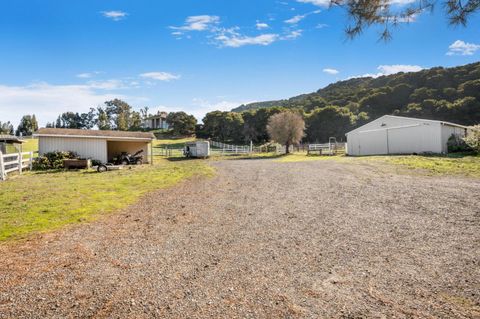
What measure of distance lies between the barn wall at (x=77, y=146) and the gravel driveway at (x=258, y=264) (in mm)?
→ 16231

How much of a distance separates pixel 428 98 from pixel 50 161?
191ft

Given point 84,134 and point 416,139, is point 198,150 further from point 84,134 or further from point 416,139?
point 416,139

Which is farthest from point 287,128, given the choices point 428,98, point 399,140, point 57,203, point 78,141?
point 428,98

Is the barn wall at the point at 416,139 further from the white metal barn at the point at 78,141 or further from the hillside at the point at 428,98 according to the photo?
the white metal barn at the point at 78,141

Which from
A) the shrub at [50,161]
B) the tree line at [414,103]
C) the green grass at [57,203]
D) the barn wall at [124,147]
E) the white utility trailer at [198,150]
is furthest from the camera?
the tree line at [414,103]

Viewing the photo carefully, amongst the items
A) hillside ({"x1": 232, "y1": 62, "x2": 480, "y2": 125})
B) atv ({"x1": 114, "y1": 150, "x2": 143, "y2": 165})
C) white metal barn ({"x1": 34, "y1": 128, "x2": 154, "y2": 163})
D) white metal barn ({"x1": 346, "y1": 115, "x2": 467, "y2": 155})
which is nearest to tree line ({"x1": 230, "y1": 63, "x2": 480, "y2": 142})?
hillside ({"x1": 232, "y1": 62, "x2": 480, "y2": 125})

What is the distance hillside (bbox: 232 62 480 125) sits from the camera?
43.8 metres

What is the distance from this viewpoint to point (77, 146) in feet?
68.7

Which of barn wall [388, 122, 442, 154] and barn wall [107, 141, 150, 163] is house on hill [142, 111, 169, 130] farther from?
barn wall [388, 122, 442, 154]

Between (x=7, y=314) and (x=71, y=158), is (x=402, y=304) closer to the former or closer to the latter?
(x=7, y=314)

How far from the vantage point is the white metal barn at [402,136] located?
2416 cm

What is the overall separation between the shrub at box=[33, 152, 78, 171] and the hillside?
49.1 metres

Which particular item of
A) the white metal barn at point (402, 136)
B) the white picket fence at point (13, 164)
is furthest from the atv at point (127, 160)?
the white metal barn at point (402, 136)

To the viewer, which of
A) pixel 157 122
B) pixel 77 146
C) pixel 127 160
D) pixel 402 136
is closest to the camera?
pixel 77 146
